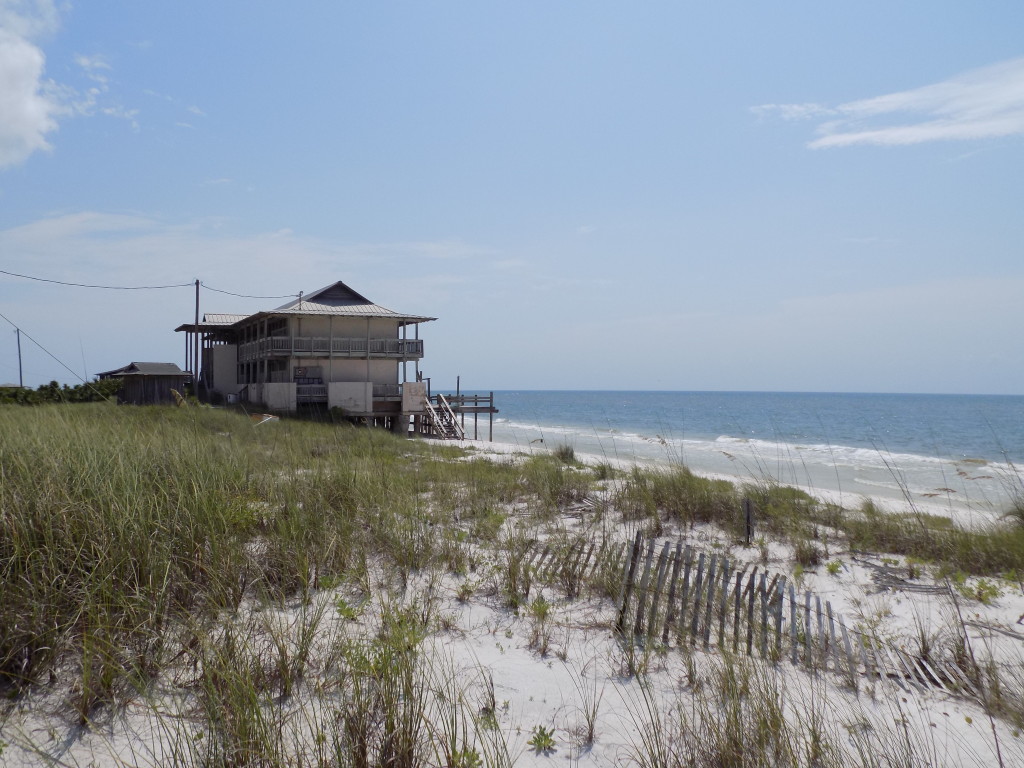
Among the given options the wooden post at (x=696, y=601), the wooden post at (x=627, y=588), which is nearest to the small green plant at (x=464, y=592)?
the wooden post at (x=627, y=588)

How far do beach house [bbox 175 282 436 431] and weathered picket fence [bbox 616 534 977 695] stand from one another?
2459 cm

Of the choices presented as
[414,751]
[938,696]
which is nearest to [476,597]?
[414,751]

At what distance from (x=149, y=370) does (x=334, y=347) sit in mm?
8858

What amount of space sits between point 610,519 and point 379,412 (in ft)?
77.2

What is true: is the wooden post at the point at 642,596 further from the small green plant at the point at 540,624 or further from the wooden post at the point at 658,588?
the small green plant at the point at 540,624

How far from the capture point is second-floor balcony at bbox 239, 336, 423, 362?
94.1 feet

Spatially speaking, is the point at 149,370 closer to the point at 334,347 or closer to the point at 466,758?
the point at 334,347

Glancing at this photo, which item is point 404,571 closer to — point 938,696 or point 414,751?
point 414,751

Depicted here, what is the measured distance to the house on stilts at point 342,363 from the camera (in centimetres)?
2847

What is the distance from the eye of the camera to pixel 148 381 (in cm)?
3000

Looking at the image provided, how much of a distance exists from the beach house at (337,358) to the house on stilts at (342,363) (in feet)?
0.13

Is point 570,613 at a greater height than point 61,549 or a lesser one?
lesser

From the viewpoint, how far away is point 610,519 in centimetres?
771

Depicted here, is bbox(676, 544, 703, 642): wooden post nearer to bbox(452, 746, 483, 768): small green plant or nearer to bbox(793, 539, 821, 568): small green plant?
bbox(452, 746, 483, 768): small green plant
